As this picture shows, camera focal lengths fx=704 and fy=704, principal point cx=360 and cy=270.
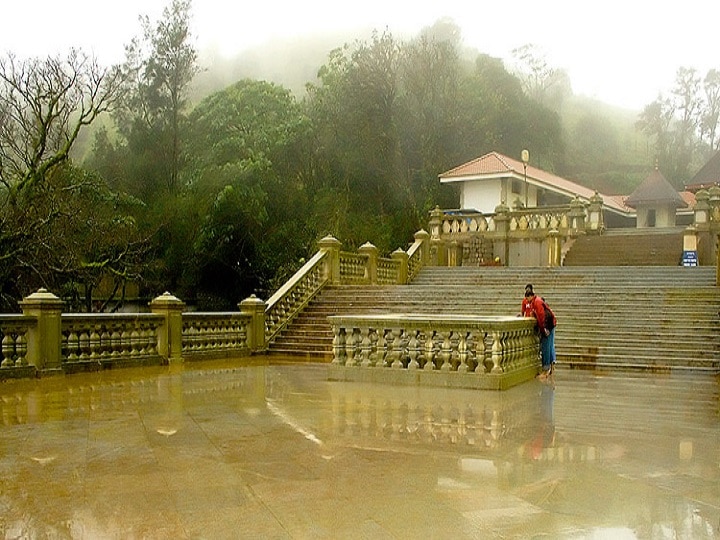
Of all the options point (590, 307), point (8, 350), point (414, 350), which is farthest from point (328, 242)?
point (8, 350)

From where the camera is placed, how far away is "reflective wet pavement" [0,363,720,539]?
4172mm

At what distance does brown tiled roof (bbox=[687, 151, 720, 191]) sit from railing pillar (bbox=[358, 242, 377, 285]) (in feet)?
83.4

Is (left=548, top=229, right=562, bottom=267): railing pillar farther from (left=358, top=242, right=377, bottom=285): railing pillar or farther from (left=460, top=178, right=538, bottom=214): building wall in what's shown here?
(left=460, top=178, right=538, bottom=214): building wall

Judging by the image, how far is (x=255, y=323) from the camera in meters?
16.6

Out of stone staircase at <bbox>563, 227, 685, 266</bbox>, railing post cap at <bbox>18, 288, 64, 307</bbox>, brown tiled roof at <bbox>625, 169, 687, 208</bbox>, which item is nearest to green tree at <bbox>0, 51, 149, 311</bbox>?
railing post cap at <bbox>18, 288, 64, 307</bbox>

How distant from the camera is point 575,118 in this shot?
96312 mm

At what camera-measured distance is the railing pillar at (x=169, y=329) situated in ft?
45.8

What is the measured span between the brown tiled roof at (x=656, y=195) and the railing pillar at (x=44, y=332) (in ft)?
116

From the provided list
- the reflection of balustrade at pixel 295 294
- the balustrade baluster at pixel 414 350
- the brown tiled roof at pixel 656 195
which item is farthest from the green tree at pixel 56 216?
the brown tiled roof at pixel 656 195

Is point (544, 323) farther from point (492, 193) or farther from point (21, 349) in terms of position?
point (492, 193)

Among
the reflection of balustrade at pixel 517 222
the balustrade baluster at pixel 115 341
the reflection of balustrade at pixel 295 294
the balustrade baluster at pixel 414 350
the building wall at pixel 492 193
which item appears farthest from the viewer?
the building wall at pixel 492 193

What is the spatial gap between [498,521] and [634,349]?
11186 millimetres

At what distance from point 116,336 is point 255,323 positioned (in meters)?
4.08

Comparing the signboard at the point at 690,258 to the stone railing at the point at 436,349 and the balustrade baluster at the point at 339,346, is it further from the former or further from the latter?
the balustrade baluster at the point at 339,346
